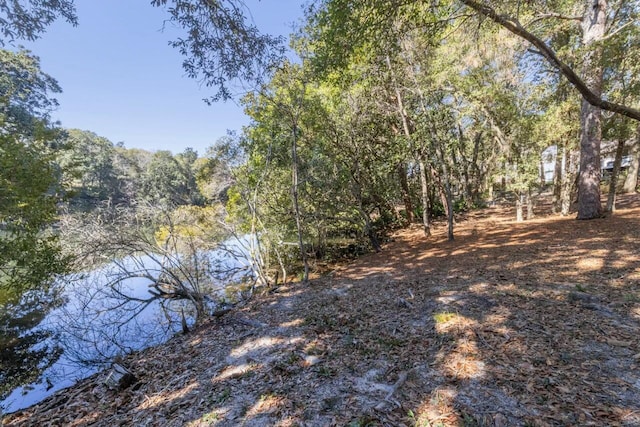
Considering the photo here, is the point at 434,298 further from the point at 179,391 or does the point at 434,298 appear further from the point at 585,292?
the point at 179,391

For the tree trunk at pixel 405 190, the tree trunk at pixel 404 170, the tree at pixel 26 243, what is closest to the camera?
the tree at pixel 26 243

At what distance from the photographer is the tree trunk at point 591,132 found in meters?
6.40

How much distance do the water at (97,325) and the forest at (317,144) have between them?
18 cm

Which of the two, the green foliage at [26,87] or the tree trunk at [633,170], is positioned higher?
the green foliage at [26,87]

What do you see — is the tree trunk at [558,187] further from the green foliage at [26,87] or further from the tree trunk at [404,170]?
the green foliage at [26,87]

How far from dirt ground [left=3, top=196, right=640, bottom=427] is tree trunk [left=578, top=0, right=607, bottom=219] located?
6.99 feet

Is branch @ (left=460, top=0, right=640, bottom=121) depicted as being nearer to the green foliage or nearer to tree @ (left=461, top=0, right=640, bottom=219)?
tree @ (left=461, top=0, right=640, bottom=219)

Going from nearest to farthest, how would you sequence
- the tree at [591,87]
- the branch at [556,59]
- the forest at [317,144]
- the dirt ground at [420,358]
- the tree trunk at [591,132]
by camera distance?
1. the dirt ground at [420,358]
2. the branch at [556,59]
3. the forest at [317,144]
4. the tree at [591,87]
5. the tree trunk at [591,132]

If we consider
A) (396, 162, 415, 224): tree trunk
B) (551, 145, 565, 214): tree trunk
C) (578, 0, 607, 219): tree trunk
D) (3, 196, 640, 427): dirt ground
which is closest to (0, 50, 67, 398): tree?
(3, 196, 640, 427): dirt ground

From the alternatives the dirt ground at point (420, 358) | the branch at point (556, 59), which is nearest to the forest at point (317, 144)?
the branch at point (556, 59)

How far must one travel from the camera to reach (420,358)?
2.68 m

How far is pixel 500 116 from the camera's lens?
8.95 metres

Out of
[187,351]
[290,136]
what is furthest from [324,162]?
[187,351]

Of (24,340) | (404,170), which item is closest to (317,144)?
(404,170)
